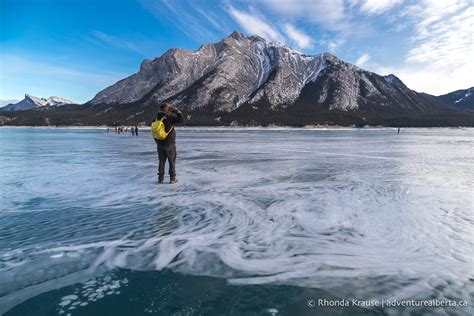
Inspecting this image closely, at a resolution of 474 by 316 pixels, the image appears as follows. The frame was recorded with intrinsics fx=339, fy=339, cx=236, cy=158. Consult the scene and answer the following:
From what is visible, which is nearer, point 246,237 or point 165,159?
point 246,237

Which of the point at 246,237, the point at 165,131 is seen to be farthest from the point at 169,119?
the point at 246,237

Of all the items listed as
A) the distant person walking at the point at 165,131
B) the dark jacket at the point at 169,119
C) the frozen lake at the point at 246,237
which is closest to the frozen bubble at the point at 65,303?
the frozen lake at the point at 246,237

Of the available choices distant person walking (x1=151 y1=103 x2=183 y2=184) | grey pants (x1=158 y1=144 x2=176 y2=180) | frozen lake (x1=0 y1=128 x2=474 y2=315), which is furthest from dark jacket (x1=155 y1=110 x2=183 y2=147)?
frozen lake (x1=0 y1=128 x2=474 y2=315)

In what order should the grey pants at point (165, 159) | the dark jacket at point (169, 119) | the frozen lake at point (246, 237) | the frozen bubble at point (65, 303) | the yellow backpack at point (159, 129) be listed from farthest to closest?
the grey pants at point (165, 159) → the dark jacket at point (169, 119) → the yellow backpack at point (159, 129) → the frozen lake at point (246, 237) → the frozen bubble at point (65, 303)

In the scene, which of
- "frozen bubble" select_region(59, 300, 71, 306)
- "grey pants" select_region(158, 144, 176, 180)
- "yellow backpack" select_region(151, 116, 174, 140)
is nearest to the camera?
"frozen bubble" select_region(59, 300, 71, 306)

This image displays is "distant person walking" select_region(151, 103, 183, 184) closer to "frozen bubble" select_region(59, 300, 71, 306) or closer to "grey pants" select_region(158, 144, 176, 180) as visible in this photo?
"grey pants" select_region(158, 144, 176, 180)

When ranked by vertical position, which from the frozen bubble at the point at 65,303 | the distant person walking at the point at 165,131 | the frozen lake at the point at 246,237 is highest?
the distant person walking at the point at 165,131

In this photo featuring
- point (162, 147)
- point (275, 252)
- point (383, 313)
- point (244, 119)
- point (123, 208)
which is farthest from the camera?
point (244, 119)

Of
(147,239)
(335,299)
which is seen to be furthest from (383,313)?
(147,239)

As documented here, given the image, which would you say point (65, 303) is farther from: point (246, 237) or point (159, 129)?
point (159, 129)

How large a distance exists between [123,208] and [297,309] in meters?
4.29

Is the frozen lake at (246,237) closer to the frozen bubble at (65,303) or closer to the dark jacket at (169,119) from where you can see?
the frozen bubble at (65,303)

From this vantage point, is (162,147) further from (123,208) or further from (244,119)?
(244,119)

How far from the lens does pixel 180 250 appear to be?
4.21 metres
